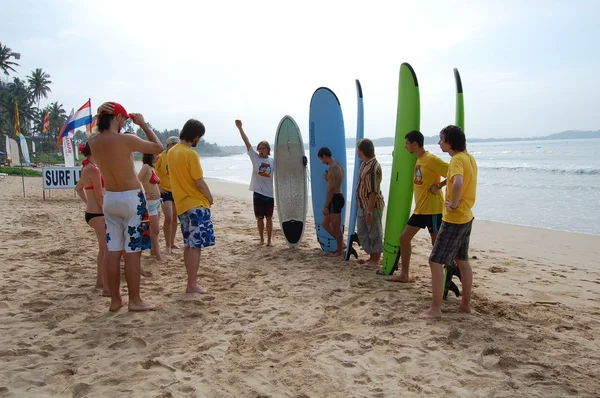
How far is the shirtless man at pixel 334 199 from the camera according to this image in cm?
516

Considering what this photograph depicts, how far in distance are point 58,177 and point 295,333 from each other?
9.99 m

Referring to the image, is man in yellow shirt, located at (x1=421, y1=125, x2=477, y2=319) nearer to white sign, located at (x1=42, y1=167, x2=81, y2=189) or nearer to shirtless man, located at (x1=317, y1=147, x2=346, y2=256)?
shirtless man, located at (x1=317, y1=147, x2=346, y2=256)

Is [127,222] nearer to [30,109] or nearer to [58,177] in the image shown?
[58,177]

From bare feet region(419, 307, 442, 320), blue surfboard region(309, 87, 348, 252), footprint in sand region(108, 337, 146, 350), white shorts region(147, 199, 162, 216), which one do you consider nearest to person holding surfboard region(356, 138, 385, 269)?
blue surfboard region(309, 87, 348, 252)

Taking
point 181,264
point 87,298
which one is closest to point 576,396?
point 87,298

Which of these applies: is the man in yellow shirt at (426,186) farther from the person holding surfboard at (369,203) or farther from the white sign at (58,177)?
the white sign at (58,177)

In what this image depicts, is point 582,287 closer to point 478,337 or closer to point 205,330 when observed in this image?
point 478,337

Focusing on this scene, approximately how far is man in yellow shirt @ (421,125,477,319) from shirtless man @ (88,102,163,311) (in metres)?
2.14

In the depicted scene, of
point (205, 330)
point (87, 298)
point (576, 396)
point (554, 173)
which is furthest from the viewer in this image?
point (554, 173)

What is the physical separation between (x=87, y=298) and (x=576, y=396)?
11.9ft

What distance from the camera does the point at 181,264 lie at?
498cm

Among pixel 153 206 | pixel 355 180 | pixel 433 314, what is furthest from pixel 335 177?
pixel 433 314

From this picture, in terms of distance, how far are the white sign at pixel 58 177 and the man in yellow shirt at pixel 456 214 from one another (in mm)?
10178

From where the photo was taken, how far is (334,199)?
5254 millimetres
